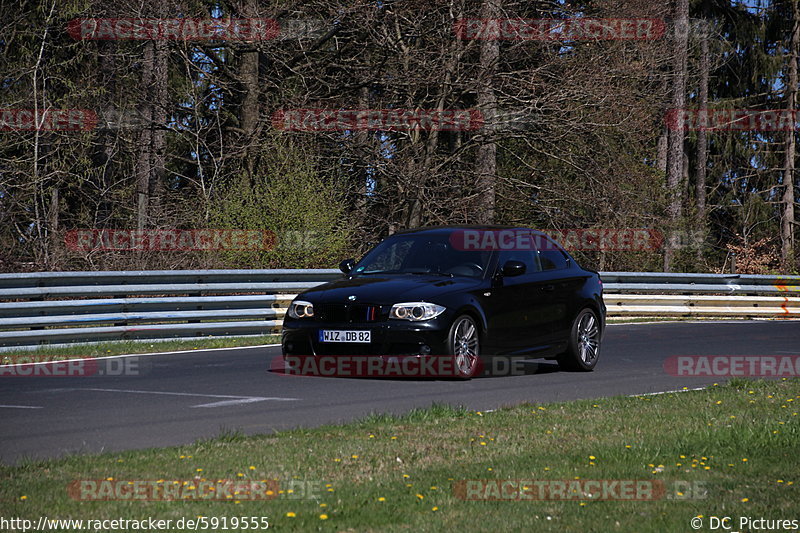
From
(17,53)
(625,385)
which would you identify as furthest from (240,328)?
(17,53)

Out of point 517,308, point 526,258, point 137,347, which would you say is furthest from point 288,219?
point 517,308

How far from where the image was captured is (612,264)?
107 ft

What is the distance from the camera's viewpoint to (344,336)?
1208 cm

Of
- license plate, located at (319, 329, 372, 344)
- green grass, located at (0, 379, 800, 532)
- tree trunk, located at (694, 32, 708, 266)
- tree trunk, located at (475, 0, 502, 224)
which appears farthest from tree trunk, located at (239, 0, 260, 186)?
tree trunk, located at (694, 32, 708, 266)

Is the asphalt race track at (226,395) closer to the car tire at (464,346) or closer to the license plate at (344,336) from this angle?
the car tire at (464,346)

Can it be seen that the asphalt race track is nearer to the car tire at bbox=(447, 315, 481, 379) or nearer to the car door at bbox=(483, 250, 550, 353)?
the car tire at bbox=(447, 315, 481, 379)

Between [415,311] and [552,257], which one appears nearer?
[415,311]

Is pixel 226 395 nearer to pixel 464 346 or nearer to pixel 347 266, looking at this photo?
pixel 464 346

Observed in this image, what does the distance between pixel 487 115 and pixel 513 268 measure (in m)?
16.0

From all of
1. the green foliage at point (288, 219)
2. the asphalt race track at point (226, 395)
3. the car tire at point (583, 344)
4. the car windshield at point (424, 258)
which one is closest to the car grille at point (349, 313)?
the asphalt race track at point (226, 395)

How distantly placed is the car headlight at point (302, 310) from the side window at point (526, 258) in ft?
7.34

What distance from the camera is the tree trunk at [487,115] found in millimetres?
28219

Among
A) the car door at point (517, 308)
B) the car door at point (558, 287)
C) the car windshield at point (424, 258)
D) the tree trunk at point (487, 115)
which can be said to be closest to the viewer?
the car door at point (517, 308)

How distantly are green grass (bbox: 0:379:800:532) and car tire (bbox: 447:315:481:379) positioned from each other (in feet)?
7.11
